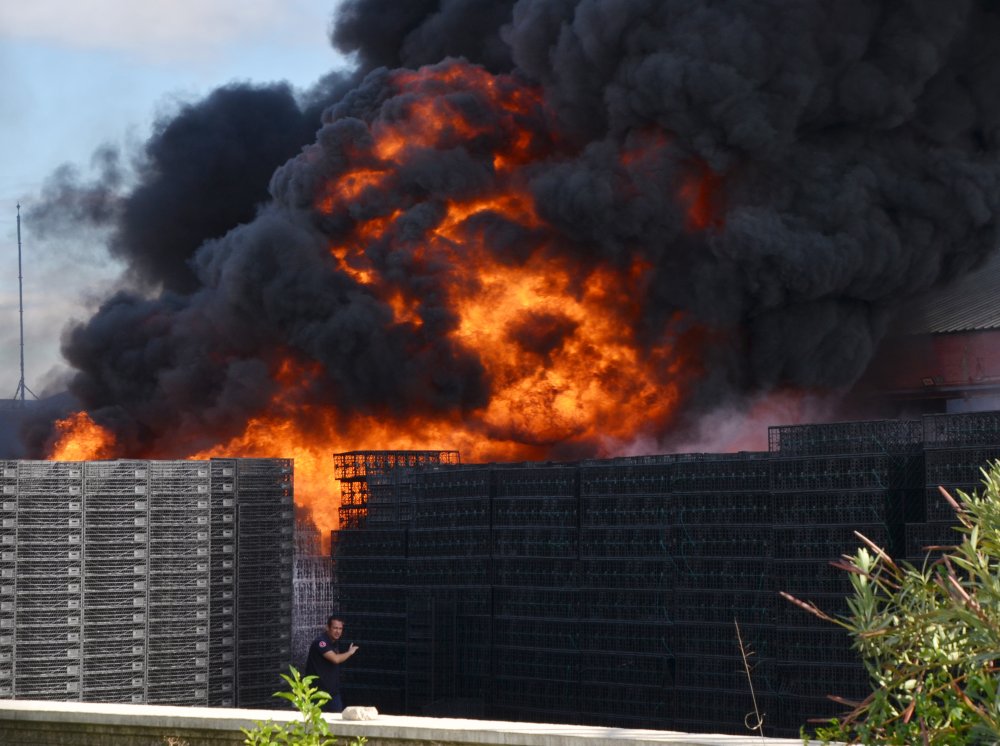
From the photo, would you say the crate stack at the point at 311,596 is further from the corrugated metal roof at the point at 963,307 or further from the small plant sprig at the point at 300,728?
the corrugated metal roof at the point at 963,307

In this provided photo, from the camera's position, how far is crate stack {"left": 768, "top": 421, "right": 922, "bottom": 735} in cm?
2231

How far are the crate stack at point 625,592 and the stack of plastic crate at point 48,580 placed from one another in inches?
317

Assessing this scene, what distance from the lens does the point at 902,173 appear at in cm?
4628

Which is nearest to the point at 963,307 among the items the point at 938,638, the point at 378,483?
the point at 378,483

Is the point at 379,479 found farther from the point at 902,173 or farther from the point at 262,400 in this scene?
the point at 902,173

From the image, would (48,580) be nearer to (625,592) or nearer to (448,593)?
(448,593)

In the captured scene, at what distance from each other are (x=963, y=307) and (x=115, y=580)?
3444cm

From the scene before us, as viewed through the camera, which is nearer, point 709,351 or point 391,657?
point 391,657

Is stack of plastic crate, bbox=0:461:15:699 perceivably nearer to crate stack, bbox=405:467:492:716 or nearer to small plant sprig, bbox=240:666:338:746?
crate stack, bbox=405:467:492:716

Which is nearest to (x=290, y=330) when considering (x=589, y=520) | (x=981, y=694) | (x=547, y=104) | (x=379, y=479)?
(x=547, y=104)

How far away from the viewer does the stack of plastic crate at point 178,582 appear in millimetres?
24500

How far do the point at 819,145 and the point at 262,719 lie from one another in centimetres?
3571

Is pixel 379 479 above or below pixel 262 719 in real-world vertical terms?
above

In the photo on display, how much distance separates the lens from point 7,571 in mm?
23688
